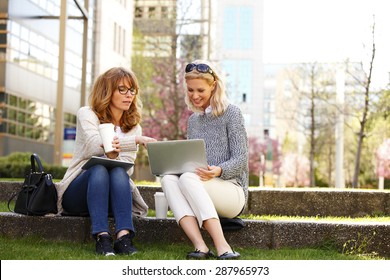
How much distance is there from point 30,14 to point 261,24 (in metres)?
94.9

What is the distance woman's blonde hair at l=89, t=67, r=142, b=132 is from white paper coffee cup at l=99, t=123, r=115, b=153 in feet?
1.64

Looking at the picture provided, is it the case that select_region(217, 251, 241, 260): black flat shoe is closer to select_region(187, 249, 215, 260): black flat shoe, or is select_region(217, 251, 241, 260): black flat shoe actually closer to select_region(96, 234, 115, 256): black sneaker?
select_region(187, 249, 215, 260): black flat shoe

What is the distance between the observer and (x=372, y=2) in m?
20.5

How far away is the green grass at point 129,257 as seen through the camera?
5.24 meters

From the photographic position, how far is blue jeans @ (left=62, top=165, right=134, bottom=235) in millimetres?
5387

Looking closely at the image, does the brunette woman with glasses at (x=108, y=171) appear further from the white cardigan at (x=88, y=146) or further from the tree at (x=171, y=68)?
the tree at (x=171, y=68)

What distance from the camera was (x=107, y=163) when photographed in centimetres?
558

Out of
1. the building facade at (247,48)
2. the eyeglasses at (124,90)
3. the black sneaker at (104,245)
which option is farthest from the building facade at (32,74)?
the building facade at (247,48)

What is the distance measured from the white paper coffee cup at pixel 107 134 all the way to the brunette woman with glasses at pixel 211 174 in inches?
18.6

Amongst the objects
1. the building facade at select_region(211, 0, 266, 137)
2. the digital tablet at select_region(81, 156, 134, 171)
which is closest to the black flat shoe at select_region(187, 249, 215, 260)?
→ the digital tablet at select_region(81, 156, 134, 171)

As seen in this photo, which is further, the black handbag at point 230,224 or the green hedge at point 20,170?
the green hedge at point 20,170

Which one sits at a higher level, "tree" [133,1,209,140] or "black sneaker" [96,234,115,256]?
"tree" [133,1,209,140]
